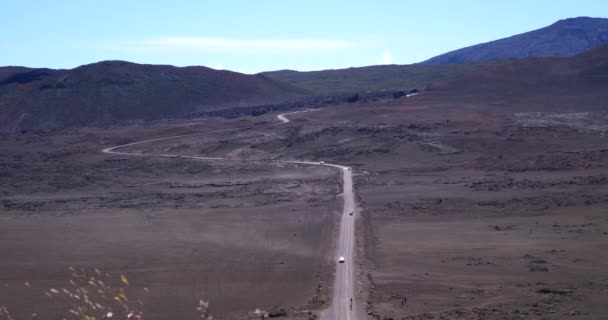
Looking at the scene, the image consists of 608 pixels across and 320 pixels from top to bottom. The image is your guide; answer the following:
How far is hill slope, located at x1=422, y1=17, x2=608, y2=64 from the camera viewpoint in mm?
167125

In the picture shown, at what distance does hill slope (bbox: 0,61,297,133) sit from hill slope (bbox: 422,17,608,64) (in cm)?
A: 8254

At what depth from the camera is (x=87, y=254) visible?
2289 centimetres

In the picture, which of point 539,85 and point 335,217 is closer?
point 335,217

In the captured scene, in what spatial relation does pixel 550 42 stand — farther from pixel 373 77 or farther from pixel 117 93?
pixel 117 93

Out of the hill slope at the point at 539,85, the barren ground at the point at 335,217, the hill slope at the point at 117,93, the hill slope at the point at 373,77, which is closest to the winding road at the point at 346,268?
the barren ground at the point at 335,217

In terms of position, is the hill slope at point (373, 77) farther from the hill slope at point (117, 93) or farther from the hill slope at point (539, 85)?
the hill slope at point (539, 85)

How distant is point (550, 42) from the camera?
17162 cm

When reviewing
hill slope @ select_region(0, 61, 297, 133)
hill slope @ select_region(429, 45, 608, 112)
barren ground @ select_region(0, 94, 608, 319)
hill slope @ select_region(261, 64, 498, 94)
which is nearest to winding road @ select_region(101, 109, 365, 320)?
barren ground @ select_region(0, 94, 608, 319)

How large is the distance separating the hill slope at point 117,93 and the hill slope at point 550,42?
82.5 metres

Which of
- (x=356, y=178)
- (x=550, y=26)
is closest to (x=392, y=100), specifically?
(x=356, y=178)

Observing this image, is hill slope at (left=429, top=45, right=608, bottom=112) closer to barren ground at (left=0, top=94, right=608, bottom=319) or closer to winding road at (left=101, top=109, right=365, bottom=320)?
barren ground at (left=0, top=94, right=608, bottom=319)

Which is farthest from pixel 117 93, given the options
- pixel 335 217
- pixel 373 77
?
pixel 335 217

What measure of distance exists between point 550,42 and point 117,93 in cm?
11298

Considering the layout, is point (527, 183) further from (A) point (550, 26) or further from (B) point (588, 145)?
(A) point (550, 26)
